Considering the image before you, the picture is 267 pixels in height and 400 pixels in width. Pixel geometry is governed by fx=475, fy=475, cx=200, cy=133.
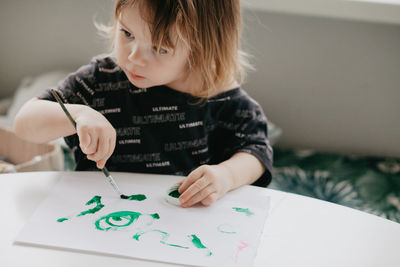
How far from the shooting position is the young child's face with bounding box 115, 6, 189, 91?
0.79m

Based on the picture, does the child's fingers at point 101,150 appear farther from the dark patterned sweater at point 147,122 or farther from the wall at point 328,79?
the wall at point 328,79

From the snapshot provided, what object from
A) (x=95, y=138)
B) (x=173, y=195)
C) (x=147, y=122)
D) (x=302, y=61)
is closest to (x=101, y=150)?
(x=95, y=138)

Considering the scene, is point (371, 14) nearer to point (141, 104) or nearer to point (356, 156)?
point (356, 156)

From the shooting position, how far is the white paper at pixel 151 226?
0.62 metres

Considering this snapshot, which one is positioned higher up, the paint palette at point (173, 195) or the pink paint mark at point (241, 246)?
the paint palette at point (173, 195)

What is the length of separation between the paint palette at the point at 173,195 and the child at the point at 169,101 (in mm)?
19

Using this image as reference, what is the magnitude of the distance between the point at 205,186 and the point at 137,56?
0.81 ft

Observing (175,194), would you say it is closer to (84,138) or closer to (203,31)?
(84,138)

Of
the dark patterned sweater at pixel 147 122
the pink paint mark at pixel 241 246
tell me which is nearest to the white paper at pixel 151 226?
the pink paint mark at pixel 241 246

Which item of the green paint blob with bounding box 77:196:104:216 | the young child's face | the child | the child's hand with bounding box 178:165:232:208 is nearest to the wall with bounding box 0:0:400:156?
the child

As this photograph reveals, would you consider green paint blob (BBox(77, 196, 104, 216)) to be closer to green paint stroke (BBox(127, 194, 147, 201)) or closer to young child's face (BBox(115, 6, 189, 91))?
green paint stroke (BBox(127, 194, 147, 201))

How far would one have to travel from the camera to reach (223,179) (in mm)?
779

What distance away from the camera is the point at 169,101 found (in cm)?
96

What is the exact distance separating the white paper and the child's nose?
0.68ft
